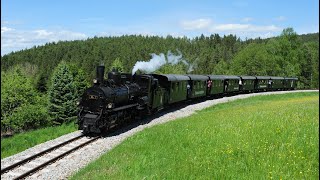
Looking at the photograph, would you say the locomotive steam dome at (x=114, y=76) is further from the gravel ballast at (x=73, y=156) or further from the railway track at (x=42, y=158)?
the railway track at (x=42, y=158)

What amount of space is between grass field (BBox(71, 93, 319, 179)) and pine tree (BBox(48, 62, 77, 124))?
28357mm

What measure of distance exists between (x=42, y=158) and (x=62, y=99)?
98.1 ft

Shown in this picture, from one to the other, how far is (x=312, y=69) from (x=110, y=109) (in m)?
80.5

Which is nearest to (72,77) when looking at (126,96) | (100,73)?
(126,96)

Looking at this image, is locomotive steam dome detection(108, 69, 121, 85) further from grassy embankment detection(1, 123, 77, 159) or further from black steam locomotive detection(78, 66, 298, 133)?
grassy embankment detection(1, 123, 77, 159)

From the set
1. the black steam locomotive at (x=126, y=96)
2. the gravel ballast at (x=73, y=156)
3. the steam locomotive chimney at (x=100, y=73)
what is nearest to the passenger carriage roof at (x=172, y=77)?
the black steam locomotive at (x=126, y=96)

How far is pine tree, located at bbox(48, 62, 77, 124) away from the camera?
1685 inches

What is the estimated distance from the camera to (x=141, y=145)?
581 inches

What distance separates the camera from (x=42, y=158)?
14352mm

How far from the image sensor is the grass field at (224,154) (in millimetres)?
9570

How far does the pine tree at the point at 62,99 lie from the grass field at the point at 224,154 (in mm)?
28357

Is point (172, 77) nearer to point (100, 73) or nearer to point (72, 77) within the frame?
point (100, 73)

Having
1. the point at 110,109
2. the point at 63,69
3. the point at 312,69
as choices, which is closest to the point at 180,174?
the point at 110,109

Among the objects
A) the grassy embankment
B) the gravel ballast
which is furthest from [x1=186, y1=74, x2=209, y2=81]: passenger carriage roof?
the grassy embankment
